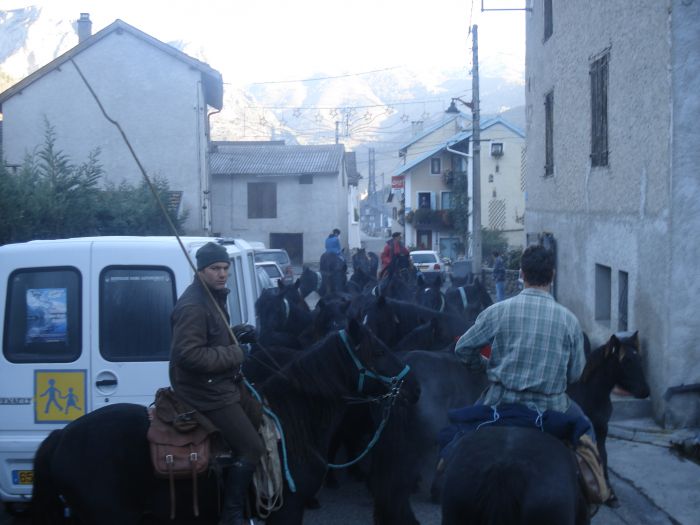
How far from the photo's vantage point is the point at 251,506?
16.7ft

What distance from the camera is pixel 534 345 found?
16.0 feet

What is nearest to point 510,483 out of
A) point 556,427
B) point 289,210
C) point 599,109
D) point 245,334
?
point 556,427

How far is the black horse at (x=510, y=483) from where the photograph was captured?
411 cm

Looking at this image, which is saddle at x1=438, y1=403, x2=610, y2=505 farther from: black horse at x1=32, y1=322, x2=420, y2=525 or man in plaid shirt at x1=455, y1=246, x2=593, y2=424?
black horse at x1=32, y1=322, x2=420, y2=525

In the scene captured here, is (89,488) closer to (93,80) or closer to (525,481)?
(525,481)

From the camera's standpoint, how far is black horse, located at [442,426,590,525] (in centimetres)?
411

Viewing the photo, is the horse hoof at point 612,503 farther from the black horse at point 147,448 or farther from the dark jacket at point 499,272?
the dark jacket at point 499,272

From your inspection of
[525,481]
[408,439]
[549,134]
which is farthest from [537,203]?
[525,481]

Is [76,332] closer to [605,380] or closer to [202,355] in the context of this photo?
[202,355]

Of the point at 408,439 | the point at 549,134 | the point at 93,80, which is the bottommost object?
the point at 408,439

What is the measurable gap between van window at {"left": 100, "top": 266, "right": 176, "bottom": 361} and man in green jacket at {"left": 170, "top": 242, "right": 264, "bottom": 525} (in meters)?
1.33

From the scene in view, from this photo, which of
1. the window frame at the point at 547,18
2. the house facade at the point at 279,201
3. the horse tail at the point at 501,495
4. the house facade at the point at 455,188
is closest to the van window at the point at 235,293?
the horse tail at the point at 501,495

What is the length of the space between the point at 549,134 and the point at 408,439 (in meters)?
12.6

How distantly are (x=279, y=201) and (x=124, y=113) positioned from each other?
16.3 meters
